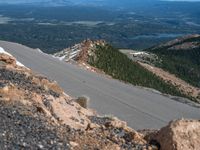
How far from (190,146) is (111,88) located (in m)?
16.3

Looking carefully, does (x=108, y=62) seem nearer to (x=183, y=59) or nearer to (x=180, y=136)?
(x=180, y=136)

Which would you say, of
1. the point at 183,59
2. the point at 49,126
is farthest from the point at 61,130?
the point at 183,59

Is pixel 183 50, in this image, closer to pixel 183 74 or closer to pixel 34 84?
pixel 183 74

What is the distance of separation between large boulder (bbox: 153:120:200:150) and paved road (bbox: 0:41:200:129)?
25.5 feet

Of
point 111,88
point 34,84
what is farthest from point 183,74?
point 34,84

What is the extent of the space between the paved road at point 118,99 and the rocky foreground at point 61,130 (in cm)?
681

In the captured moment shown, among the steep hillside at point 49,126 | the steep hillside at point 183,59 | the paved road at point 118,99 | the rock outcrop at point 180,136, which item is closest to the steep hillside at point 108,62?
the paved road at point 118,99

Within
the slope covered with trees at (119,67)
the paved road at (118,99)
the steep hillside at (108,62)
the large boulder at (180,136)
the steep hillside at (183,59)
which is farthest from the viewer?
the steep hillside at (183,59)

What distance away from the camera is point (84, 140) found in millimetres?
9570

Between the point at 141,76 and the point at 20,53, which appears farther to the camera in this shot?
the point at 141,76

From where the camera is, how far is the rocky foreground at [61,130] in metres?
8.95

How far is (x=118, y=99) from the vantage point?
23.0m

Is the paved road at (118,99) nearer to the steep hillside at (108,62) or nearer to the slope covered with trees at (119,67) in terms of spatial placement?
the steep hillside at (108,62)

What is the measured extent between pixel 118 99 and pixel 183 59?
72.2 m
